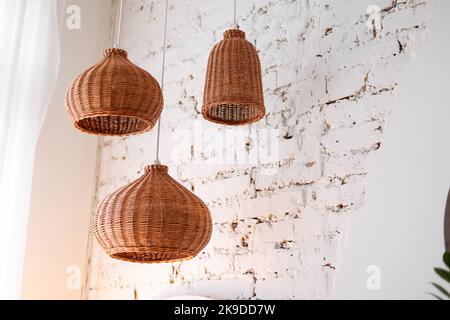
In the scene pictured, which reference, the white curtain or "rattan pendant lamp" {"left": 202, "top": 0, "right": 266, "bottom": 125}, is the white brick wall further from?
the white curtain

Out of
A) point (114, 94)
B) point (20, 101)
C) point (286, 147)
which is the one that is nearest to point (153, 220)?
point (114, 94)

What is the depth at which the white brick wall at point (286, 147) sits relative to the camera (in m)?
1.71

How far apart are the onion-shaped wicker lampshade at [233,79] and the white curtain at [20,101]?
711 millimetres

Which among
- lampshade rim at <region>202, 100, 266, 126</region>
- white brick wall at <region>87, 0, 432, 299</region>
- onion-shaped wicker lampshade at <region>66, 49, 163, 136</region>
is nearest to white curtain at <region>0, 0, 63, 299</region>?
white brick wall at <region>87, 0, 432, 299</region>

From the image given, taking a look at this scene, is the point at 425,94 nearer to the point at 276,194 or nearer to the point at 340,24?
the point at 340,24

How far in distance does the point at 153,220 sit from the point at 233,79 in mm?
430

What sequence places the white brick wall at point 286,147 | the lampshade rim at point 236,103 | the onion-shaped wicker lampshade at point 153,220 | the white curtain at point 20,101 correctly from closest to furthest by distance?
the onion-shaped wicker lampshade at point 153,220, the lampshade rim at point 236,103, the white brick wall at point 286,147, the white curtain at point 20,101

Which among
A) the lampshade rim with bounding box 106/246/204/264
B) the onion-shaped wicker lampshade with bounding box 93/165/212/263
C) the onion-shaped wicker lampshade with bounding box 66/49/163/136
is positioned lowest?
the lampshade rim with bounding box 106/246/204/264

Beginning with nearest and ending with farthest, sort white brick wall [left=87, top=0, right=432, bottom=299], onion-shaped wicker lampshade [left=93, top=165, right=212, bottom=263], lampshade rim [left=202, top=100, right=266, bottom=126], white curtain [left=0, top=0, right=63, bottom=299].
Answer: onion-shaped wicker lampshade [left=93, top=165, right=212, bottom=263] → lampshade rim [left=202, top=100, right=266, bottom=126] → white brick wall [left=87, top=0, right=432, bottom=299] → white curtain [left=0, top=0, right=63, bottom=299]

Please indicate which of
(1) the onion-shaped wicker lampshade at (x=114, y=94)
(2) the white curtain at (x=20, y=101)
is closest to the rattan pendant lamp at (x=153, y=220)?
(1) the onion-shaped wicker lampshade at (x=114, y=94)

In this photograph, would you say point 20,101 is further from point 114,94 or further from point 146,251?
point 146,251

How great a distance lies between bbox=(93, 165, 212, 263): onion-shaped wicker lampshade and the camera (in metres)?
1.45

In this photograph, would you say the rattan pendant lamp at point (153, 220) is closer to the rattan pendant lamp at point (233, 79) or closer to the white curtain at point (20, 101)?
the rattan pendant lamp at point (233, 79)
